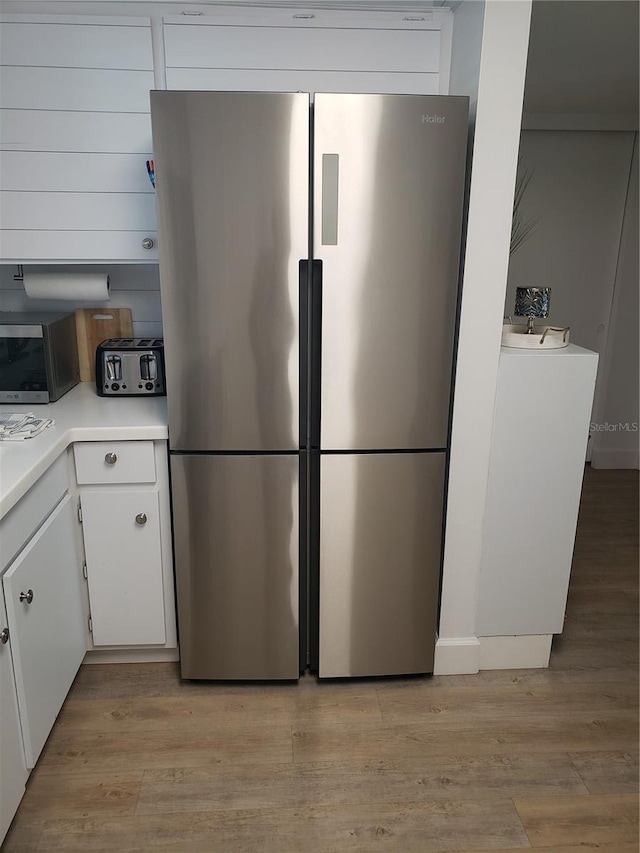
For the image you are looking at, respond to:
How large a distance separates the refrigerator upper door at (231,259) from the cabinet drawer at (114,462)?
17 cm

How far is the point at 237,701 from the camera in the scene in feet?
7.38

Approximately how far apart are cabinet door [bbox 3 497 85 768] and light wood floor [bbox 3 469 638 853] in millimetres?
196

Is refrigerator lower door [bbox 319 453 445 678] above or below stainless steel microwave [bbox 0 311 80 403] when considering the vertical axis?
below

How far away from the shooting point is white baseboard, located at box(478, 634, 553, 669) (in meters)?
2.41

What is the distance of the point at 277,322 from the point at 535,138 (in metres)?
2.79

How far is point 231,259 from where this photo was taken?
75.0 inches

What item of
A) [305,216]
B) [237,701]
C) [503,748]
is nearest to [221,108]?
[305,216]

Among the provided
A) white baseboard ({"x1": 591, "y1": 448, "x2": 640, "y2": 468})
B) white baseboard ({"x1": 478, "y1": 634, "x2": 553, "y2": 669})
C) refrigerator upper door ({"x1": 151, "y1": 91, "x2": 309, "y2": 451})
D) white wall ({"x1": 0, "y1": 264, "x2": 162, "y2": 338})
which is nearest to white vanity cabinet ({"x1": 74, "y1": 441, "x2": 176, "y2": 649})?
refrigerator upper door ({"x1": 151, "y1": 91, "x2": 309, "y2": 451})

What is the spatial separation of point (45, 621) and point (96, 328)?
4.10 ft

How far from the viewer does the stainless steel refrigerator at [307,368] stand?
1837 millimetres

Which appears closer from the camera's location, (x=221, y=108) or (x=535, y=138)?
(x=221, y=108)

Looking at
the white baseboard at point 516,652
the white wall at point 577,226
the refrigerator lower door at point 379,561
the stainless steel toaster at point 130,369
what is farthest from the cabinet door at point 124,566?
the white wall at point 577,226

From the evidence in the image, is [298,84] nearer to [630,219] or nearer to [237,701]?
[237,701]

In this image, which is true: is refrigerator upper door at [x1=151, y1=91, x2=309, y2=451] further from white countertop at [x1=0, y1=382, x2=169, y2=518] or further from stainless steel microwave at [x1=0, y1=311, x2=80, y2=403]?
stainless steel microwave at [x1=0, y1=311, x2=80, y2=403]
